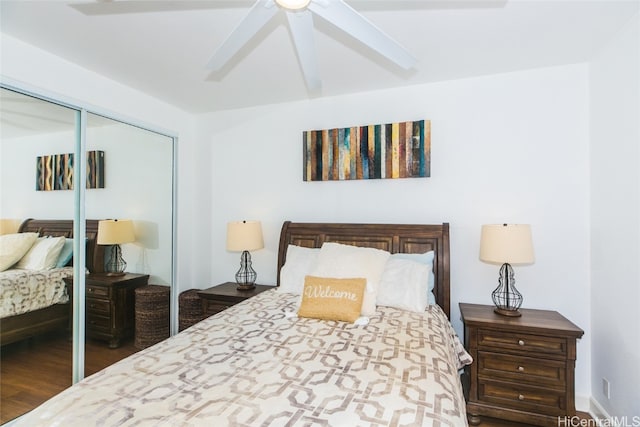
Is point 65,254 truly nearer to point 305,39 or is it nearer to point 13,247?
point 13,247

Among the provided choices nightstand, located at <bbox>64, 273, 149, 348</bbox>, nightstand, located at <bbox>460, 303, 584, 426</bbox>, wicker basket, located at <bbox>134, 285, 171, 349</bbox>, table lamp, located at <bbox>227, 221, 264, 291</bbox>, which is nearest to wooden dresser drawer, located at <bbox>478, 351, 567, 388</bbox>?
nightstand, located at <bbox>460, 303, 584, 426</bbox>

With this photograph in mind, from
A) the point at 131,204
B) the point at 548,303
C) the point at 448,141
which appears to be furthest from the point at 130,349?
the point at 548,303

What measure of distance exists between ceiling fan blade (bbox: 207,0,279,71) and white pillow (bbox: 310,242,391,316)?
146 cm

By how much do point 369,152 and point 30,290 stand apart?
282cm

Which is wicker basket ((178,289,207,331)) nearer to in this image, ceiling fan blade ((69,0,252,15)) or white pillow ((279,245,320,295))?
white pillow ((279,245,320,295))

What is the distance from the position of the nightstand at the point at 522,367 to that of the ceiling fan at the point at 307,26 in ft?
6.06

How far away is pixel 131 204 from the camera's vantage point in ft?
9.45

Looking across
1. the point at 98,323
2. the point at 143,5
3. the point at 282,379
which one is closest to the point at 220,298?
the point at 98,323

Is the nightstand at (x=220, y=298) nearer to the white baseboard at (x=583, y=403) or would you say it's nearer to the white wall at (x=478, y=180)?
the white wall at (x=478, y=180)

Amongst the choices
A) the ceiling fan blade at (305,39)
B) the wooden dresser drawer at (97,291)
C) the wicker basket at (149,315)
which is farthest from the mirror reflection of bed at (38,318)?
the ceiling fan blade at (305,39)

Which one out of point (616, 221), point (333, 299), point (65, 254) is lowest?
point (333, 299)

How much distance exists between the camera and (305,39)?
1.44m

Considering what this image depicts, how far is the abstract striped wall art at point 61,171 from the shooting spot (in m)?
2.21

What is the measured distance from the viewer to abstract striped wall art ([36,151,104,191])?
2215 mm
